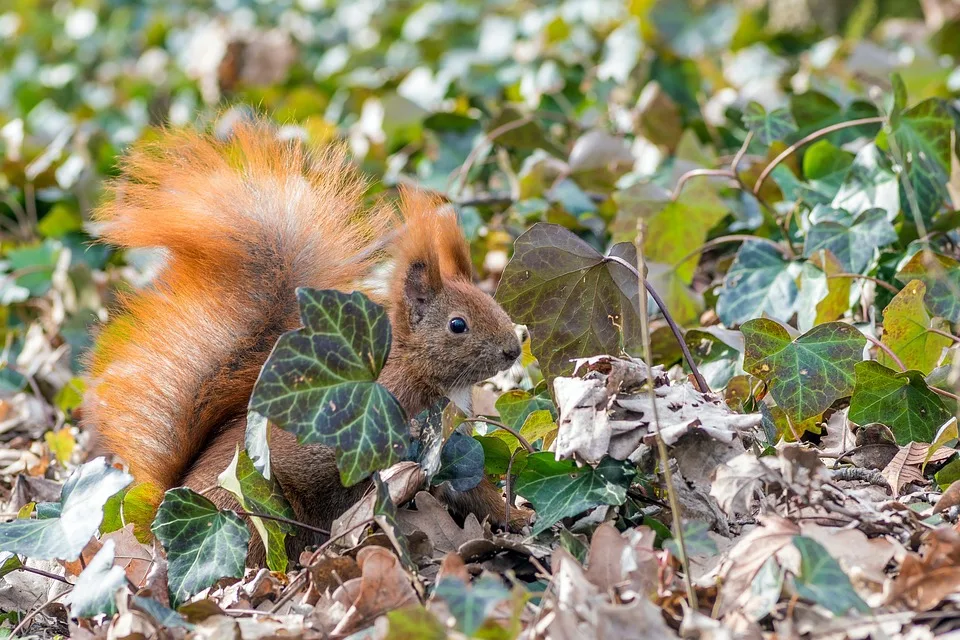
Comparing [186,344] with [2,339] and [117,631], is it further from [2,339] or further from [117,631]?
[2,339]

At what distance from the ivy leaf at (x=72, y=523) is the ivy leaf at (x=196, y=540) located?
0.08 metres

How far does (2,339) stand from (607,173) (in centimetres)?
185

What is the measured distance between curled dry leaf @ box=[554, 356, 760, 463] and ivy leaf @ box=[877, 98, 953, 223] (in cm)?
92

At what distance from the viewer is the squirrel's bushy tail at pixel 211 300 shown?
1825 millimetres

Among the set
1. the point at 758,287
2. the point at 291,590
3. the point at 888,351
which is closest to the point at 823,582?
the point at 888,351

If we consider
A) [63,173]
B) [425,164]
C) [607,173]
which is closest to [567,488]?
[607,173]

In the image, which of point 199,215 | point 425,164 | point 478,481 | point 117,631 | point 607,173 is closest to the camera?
point 117,631

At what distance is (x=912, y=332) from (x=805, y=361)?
0.83ft

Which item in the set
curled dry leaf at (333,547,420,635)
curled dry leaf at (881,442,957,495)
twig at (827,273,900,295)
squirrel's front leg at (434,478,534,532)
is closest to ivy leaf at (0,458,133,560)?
curled dry leaf at (333,547,420,635)

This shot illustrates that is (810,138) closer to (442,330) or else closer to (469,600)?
(442,330)

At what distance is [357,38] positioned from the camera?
5383 mm

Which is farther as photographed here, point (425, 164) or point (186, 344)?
point (425, 164)

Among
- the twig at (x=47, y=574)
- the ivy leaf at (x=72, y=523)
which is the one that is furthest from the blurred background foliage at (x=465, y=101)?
the ivy leaf at (x=72, y=523)

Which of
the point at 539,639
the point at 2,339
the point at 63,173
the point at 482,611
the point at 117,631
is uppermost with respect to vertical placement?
the point at 482,611
